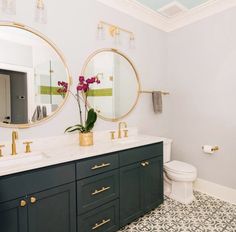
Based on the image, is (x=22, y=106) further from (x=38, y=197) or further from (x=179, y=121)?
(x=179, y=121)

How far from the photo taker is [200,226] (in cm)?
183

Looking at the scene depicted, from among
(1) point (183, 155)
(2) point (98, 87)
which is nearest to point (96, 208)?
(2) point (98, 87)

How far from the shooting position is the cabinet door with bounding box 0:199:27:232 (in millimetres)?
1094

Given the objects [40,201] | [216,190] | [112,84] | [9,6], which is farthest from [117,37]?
[216,190]

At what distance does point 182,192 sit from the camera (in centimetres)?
230

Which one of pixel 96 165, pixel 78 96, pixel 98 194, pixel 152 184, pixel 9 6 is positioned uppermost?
pixel 9 6

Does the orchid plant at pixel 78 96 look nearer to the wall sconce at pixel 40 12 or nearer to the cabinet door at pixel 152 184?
the wall sconce at pixel 40 12

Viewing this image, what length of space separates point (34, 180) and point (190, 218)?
Result: 1711mm

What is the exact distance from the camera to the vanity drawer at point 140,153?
1732mm

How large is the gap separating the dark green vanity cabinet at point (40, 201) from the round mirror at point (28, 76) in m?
0.59

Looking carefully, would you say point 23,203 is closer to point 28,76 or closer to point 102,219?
point 102,219

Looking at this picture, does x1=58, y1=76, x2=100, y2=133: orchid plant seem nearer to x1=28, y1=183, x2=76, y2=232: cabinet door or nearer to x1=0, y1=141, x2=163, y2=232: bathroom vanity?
x1=0, y1=141, x2=163, y2=232: bathroom vanity

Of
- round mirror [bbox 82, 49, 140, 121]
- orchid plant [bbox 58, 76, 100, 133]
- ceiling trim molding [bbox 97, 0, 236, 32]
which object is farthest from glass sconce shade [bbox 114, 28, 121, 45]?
orchid plant [bbox 58, 76, 100, 133]

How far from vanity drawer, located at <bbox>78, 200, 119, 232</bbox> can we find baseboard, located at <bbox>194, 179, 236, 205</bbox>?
1.51 m
